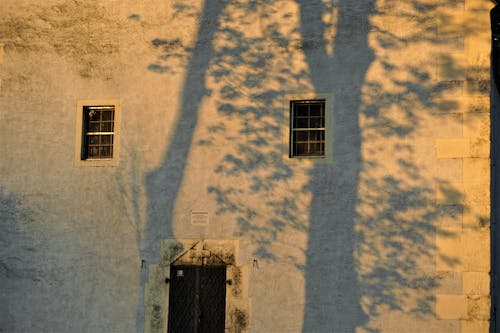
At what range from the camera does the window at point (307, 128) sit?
12812mm

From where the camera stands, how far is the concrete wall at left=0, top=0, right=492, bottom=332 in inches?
476

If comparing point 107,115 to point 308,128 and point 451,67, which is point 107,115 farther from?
point 451,67

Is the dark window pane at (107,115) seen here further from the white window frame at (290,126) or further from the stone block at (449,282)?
the stone block at (449,282)

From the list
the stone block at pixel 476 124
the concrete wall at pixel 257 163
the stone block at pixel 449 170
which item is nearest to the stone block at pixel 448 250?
the concrete wall at pixel 257 163

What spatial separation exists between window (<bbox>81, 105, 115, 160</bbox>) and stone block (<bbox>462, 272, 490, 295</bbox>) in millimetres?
6131

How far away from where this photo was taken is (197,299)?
12.9 m

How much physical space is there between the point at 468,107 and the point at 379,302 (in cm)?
318

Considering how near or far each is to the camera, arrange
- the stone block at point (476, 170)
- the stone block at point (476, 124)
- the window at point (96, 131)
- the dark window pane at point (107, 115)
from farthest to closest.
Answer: the dark window pane at point (107, 115), the window at point (96, 131), the stone block at point (476, 124), the stone block at point (476, 170)

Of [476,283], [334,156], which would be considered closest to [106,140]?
[334,156]

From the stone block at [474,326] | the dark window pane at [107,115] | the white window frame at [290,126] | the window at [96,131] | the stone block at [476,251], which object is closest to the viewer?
the stone block at [474,326]

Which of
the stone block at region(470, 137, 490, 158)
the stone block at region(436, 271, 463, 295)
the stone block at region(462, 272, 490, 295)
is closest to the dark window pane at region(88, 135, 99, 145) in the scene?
the stone block at region(436, 271, 463, 295)

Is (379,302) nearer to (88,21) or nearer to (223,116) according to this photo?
(223,116)

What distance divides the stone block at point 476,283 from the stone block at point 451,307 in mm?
142

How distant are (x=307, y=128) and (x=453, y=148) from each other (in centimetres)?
228
